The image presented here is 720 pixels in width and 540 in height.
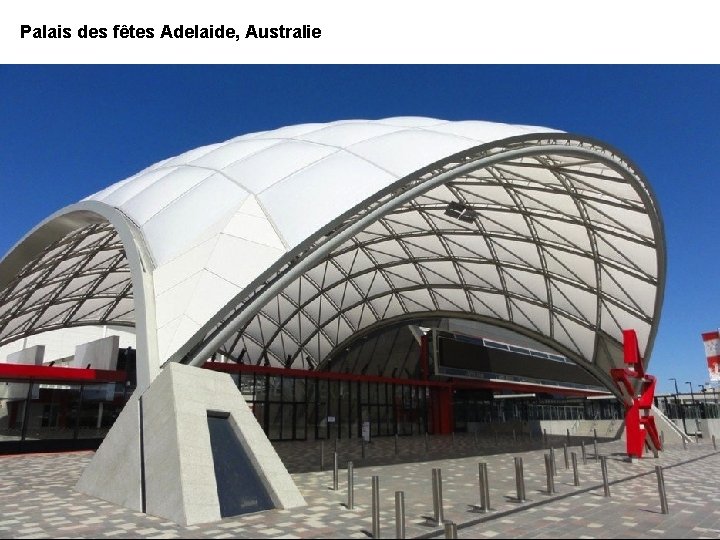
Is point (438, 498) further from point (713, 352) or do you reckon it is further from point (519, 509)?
point (713, 352)

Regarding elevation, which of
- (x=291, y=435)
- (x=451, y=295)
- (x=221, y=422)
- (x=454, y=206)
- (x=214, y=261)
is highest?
(x=454, y=206)

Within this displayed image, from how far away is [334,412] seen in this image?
3953 centimetres

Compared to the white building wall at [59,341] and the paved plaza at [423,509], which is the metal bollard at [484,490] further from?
the white building wall at [59,341]

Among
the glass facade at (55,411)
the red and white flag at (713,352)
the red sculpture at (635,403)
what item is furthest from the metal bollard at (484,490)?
the red and white flag at (713,352)

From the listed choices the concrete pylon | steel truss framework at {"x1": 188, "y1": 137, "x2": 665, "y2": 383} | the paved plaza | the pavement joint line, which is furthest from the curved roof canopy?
the pavement joint line

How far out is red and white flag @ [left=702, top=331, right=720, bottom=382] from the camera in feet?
189

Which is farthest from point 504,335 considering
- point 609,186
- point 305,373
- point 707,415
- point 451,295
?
point 609,186

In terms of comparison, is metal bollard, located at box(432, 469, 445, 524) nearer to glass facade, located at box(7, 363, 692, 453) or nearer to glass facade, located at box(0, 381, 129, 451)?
glass facade, located at box(7, 363, 692, 453)

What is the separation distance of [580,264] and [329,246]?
22023mm

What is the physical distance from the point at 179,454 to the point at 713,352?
67.1 m

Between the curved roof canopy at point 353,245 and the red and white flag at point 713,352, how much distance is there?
1122 inches

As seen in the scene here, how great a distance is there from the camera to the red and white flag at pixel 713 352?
189ft

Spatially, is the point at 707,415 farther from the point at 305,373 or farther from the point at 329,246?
the point at 329,246

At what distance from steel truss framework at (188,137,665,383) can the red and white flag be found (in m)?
28.9
